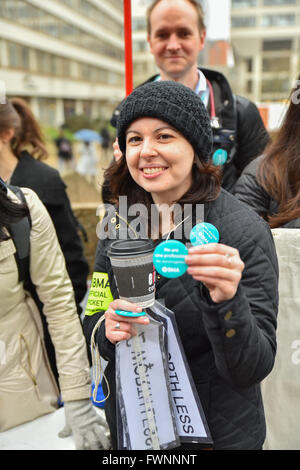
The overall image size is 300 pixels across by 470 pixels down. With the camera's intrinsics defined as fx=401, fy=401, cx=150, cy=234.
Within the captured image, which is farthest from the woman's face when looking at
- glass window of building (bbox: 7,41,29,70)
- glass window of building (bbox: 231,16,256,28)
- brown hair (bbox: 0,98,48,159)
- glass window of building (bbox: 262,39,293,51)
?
glass window of building (bbox: 231,16,256,28)

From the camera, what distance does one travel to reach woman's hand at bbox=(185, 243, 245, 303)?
2.85 feet

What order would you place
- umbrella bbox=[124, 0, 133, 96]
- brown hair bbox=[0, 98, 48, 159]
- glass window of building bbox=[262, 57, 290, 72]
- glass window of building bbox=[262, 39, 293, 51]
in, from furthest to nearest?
glass window of building bbox=[262, 39, 293, 51] < glass window of building bbox=[262, 57, 290, 72] < brown hair bbox=[0, 98, 48, 159] < umbrella bbox=[124, 0, 133, 96]

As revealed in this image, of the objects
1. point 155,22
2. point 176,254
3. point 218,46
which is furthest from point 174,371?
point 218,46

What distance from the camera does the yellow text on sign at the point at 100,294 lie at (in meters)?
1.28

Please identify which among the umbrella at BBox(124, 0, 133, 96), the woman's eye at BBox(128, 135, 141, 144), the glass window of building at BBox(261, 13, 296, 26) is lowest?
the woman's eye at BBox(128, 135, 141, 144)

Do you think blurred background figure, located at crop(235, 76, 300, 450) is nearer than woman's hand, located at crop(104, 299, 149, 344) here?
No

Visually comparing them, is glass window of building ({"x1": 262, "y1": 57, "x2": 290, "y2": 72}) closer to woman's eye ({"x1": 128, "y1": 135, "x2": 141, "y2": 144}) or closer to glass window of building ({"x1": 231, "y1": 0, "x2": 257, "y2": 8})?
glass window of building ({"x1": 231, "y1": 0, "x2": 257, "y2": 8})

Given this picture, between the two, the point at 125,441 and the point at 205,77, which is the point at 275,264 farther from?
the point at 205,77

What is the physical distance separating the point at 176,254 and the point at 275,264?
15.7 inches

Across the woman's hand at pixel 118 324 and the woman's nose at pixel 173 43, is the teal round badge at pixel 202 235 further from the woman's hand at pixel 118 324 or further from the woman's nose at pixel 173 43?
the woman's nose at pixel 173 43

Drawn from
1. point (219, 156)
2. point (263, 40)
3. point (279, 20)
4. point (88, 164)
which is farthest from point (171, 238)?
point (279, 20)

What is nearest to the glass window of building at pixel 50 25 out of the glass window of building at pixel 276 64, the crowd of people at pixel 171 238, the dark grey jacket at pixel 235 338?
the glass window of building at pixel 276 64

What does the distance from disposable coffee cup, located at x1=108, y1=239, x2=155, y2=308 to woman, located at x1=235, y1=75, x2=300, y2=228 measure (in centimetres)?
85

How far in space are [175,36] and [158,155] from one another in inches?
53.5
